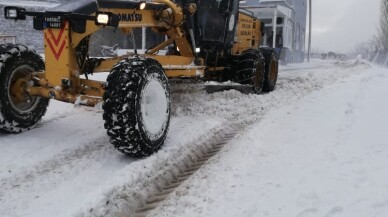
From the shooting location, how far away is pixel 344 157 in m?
4.05

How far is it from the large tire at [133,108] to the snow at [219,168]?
0.58ft

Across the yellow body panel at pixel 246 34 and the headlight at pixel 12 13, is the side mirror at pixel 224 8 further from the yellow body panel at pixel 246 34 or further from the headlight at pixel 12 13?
the headlight at pixel 12 13

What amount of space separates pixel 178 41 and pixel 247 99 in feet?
5.98

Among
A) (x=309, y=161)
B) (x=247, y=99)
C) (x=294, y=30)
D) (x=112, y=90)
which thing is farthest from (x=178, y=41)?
(x=294, y=30)

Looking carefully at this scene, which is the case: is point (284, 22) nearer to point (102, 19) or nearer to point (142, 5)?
point (142, 5)

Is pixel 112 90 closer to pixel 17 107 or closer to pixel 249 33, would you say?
pixel 17 107

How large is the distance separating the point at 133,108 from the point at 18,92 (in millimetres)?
1842

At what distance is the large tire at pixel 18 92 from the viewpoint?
491cm

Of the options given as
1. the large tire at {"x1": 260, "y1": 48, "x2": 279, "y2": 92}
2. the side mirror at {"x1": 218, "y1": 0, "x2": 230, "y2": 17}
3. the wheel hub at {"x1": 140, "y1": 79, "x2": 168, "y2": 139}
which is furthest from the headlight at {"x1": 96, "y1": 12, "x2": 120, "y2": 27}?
the large tire at {"x1": 260, "y1": 48, "x2": 279, "y2": 92}

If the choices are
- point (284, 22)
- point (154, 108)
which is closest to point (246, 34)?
point (154, 108)

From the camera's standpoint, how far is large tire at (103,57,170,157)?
4.05m

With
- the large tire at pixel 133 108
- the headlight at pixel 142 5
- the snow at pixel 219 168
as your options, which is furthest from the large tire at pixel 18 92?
the large tire at pixel 133 108

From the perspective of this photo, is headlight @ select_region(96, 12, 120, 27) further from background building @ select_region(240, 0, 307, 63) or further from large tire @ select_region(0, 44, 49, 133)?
background building @ select_region(240, 0, 307, 63)

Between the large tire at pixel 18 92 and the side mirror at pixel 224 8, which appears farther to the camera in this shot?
the side mirror at pixel 224 8
